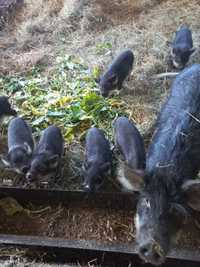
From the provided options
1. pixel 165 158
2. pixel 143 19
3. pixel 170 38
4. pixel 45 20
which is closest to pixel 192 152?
pixel 165 158

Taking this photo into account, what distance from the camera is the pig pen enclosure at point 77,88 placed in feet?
16.2

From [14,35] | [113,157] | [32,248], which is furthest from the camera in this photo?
[14,35]

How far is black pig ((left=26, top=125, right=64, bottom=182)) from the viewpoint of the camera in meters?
5.19

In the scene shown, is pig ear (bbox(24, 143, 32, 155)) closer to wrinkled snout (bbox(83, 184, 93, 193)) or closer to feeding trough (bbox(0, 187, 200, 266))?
feeding trough (bbox(0, 187, 200, 266))

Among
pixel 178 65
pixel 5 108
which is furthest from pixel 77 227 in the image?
pixel 178 65

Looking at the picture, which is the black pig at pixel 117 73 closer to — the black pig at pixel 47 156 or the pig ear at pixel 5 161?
the black pig at pixel 47 156

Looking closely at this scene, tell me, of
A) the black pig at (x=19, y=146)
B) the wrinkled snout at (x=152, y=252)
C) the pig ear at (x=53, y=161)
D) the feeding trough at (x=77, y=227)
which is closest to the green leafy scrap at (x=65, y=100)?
the black pig at (x=19, y=146)

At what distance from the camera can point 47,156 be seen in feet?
17.3

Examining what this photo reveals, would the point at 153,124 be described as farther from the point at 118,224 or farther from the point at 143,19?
the point at 143,19

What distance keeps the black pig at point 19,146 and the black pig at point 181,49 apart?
240cm

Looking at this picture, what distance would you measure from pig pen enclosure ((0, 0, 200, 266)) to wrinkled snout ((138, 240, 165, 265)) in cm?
48

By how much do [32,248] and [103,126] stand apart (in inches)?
78.3

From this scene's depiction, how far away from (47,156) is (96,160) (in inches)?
20.2

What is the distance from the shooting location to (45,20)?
891cm
